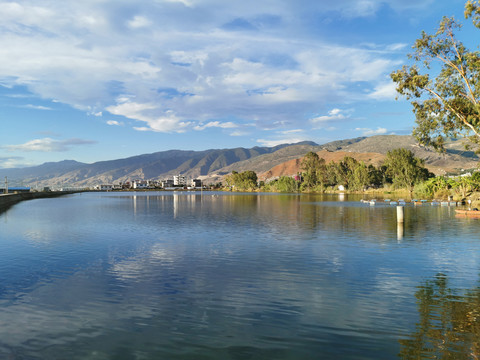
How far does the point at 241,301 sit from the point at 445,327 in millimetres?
7288

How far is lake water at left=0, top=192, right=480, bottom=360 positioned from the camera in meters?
10.6

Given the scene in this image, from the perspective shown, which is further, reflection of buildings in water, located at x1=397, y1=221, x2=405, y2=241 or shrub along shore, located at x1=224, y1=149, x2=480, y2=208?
shrub along shore, located at x1=224, y1=149, x2=480, y2=208

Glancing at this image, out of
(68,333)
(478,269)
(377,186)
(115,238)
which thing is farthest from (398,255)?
(377,186)

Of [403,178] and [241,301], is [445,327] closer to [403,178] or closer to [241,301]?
[241,301]

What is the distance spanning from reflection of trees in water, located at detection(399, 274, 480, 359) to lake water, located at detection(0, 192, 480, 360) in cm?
6

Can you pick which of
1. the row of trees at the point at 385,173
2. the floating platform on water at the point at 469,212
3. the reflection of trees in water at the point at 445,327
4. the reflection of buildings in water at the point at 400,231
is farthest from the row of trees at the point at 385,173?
the reflection of trees in water at the point at 445,327

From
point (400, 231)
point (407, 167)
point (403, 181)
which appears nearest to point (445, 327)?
point (400, 231)

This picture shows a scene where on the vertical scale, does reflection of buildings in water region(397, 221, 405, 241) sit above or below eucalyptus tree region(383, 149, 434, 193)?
below

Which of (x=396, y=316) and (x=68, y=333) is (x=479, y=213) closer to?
(x=396, y=316)

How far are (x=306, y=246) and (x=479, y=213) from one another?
117 ft

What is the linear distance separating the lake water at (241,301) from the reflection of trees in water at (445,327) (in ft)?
0.18

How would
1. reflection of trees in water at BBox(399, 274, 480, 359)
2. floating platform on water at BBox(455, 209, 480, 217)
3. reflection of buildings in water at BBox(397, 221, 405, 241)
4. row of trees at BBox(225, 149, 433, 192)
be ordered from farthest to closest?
row of trees at BBox(225, 149, 433, 192), floating platform on water at BBox(455, 209, 480, 217), reflection of buildings in water at BBox(397, 221, 405, 241), reflection of trees in water at BBox(399, 274, 480, 359)

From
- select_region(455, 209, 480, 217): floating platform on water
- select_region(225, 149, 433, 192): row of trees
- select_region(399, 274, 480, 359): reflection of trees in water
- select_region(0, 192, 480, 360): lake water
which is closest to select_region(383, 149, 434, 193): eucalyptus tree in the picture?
select_region(225, 149, 433, 192): row of trees

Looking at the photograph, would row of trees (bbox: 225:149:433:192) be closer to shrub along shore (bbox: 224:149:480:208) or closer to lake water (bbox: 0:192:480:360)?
shrub along shore (bbox: 224:149:480:208)
